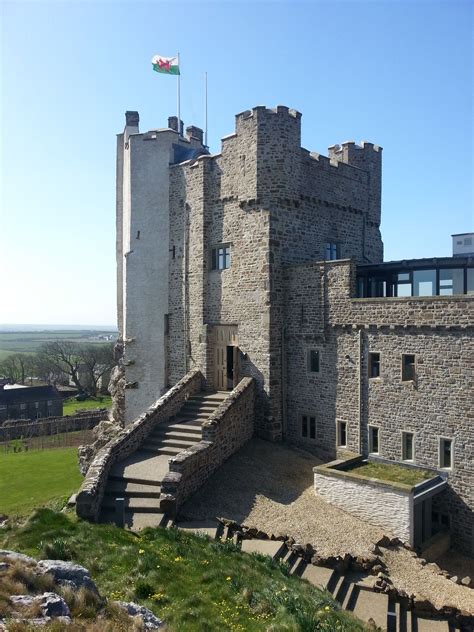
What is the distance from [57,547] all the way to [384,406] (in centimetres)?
1257

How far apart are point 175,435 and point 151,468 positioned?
2.46m

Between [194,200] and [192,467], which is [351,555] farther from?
[194,200]

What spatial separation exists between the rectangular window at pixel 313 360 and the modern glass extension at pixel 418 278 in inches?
127

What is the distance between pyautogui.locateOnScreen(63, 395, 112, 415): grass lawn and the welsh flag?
58.1 metres

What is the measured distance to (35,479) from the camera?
106ft

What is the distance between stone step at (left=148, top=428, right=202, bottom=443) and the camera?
64.0ft

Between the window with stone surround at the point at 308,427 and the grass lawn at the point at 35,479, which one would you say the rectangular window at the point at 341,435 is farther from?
the grass lawn at the point at 35,479

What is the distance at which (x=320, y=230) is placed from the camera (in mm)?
23656

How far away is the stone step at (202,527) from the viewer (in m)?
14.2

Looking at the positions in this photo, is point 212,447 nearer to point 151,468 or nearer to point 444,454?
point 151,468

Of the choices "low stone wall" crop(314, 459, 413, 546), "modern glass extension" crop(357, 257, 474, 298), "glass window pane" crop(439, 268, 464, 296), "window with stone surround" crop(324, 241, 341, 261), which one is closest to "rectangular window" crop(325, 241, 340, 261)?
"window with stone surround" crop(324, 241, 341, 261)

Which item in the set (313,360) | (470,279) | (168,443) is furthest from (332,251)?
(168,443)

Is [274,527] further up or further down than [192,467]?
further down

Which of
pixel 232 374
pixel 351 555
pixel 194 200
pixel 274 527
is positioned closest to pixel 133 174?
pixel 194 200
